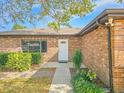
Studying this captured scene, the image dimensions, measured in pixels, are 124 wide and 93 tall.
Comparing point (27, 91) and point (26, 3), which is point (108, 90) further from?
point (26, 3)

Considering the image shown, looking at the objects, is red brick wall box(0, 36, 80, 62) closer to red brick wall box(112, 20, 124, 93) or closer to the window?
the window

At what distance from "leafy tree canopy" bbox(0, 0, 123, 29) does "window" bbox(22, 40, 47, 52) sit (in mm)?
13665

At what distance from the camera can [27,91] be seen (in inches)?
420

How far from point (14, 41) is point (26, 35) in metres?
Result: 1.36

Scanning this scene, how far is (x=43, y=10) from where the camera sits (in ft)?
35.8

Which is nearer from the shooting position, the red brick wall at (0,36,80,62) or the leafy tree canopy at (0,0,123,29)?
the leafy tree canopy at (0,0,123,29)

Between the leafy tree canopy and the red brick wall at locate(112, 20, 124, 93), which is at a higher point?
the leafy tree canopy

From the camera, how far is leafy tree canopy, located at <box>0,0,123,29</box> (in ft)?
34.1

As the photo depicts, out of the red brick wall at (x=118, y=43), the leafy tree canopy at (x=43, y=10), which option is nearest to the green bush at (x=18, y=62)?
the leafy tree canopy at (x=43, y=10)

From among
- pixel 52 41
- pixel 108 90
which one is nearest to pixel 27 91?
pixel 108 90

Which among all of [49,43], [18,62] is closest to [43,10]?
[18,62]

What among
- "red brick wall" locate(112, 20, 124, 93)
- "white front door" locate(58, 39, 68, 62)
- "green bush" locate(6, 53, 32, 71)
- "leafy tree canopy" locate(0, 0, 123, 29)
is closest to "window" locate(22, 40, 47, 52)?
"white front door" locate(58, 39, 68, 62)

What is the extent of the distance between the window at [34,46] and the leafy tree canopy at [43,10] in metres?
13.7

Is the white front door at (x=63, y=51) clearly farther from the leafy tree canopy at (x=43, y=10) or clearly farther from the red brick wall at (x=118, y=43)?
the red brick wall at (x=118, y=43)
